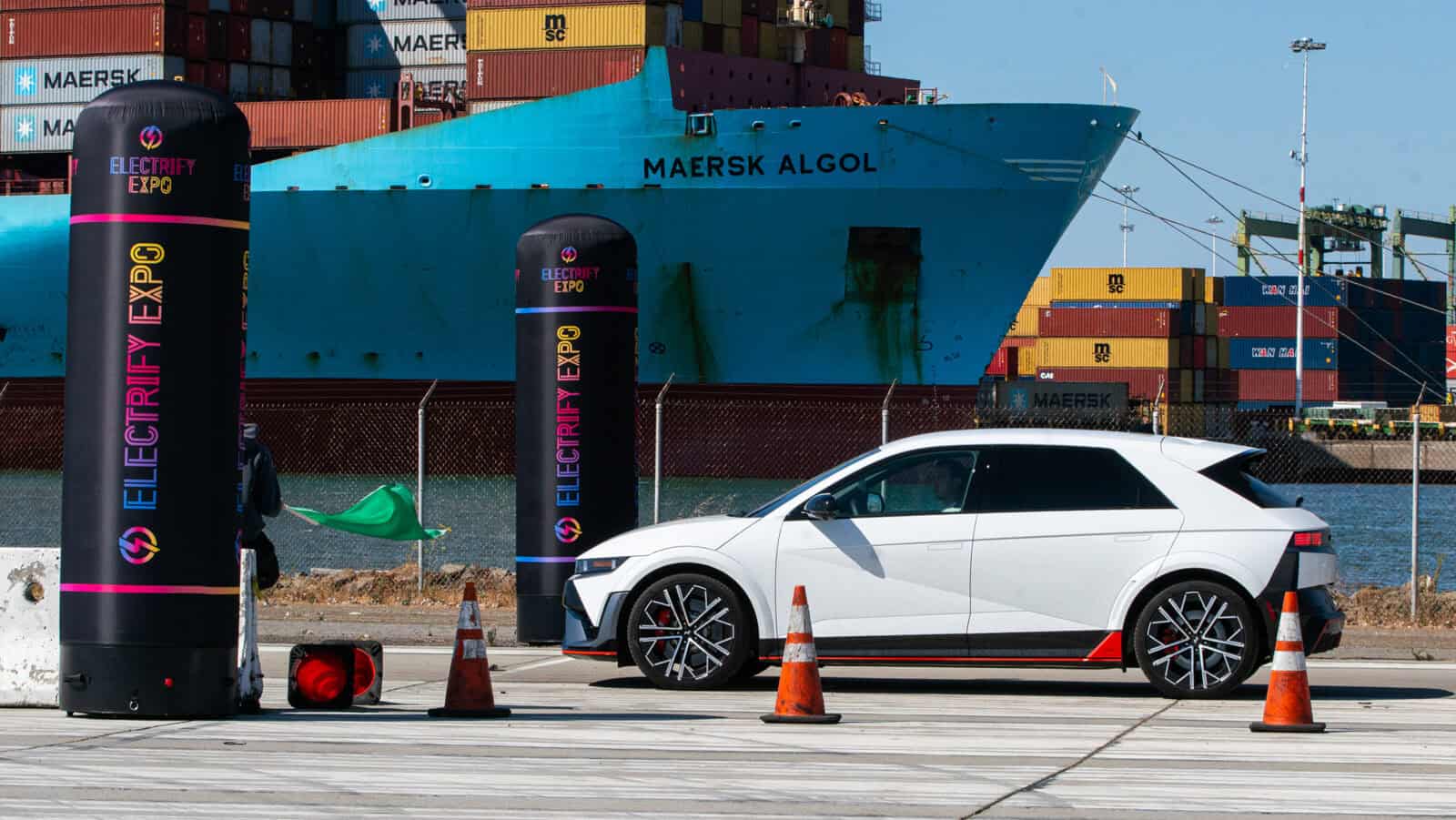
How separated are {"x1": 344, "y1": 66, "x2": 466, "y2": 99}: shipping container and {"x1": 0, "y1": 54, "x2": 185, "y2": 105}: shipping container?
5.69 m

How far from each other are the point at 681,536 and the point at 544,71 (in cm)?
3546

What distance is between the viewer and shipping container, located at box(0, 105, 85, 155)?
161 feet

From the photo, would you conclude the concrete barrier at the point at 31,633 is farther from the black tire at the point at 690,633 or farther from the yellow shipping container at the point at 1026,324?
the yellow shipping container at the point at 1026,324

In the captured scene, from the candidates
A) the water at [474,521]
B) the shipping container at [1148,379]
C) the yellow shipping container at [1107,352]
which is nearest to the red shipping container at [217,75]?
the water at [474,521]

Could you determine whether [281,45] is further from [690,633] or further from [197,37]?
[690,633]

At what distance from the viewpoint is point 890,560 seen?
34.9 feet

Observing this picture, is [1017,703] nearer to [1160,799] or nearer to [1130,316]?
[1160,799]

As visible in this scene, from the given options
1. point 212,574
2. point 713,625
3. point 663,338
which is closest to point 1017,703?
point 713,625

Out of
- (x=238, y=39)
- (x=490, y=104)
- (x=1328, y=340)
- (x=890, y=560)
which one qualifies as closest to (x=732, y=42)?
(x=490, y=104)

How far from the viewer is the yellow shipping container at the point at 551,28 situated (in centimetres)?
4425

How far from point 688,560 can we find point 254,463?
3508mm

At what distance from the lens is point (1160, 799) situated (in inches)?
278

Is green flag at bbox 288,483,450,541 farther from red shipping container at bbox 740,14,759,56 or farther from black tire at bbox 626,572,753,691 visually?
red shipping container at bbox 740,14,759,56

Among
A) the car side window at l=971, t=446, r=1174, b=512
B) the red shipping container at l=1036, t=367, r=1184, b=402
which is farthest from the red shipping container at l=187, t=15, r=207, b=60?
the red shipping container at l=1036, t=367, r=1184, b=402
